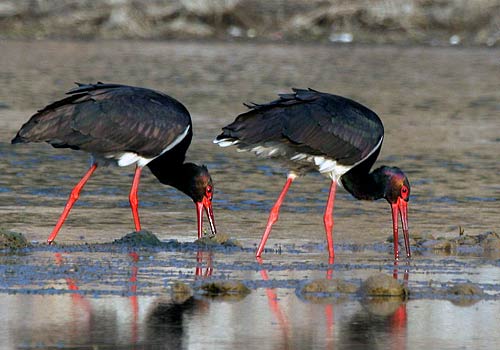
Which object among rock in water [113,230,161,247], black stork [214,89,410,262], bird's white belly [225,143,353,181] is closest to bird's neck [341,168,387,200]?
black stork [214,89,410,262]

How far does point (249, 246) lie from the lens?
11469 mm

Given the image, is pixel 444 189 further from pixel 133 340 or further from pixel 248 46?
pixel 248 46

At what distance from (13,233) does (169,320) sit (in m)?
2.84

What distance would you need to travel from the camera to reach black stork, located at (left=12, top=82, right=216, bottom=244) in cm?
1148

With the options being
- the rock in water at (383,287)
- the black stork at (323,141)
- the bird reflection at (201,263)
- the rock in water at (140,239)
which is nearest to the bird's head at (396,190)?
the black stork at (323,141)

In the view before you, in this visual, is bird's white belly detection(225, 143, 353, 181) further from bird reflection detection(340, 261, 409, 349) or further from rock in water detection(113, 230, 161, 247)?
bird reflection detection(340, 261, 409, 349)

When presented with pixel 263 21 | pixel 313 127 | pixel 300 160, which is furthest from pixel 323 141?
pixel 263 21

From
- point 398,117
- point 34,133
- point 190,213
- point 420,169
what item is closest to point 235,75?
point 398,117

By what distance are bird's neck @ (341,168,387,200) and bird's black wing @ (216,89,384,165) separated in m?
0.27

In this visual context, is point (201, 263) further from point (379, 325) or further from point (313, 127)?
point (379, 325)

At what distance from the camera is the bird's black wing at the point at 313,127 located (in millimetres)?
11039

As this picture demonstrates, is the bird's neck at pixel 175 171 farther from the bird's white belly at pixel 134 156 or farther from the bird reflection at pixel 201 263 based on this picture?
the bird reflection at pixel 201 263

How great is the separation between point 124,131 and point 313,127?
1.53m

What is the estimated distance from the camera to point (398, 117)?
2305cm
